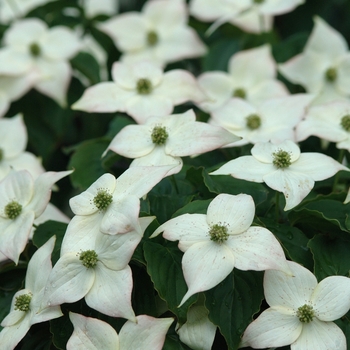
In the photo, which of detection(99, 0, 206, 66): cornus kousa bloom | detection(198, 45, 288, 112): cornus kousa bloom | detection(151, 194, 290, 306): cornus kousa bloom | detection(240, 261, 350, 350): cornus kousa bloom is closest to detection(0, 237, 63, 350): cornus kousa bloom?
detection(151, 194, 290, 306): cornus kousa bloom

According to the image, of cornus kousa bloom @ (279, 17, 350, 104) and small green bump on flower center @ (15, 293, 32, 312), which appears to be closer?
small green bump on flower center @ (15, 293, 32, 312)

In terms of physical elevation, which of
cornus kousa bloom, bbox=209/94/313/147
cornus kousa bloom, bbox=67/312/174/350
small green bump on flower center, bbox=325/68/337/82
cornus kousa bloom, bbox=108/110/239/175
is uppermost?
cornus kousa bloom, bbox=108/110/239/175

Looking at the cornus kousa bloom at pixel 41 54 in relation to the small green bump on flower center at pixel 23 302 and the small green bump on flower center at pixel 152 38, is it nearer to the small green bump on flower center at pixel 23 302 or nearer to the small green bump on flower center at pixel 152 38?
the small green bump on flower center at pixel 152 38

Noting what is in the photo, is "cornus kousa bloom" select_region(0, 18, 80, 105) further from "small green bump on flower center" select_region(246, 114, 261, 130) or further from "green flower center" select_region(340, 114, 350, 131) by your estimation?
"green flower center" select_region(340, 114, 350, 131)

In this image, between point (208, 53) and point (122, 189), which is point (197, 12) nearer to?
point (208, 53)

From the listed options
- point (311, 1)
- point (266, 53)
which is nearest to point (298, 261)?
point (266, 53)

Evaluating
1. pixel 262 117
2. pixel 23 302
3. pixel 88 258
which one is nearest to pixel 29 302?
pixel 23 302

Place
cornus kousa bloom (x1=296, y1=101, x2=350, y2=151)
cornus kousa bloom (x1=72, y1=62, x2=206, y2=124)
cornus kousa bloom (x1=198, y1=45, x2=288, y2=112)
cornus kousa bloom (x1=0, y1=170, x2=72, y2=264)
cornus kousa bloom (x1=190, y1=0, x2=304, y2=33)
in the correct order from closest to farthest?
1. cornus kousa bloom (x1=0, y1=170, x2=72, y2=264)
2. cornus kousa bloom (x1=296, y1=101, x2=350, y2=151)
3. cornus kousa bloom (x1=72, y1=62, x2=206, y2=124)
4. cornus kousa bloom (x1=198, y1=45, x2=288, y2=112)
5. cornus kousa bloom (x1=190, y1=0, x2=304, y2=33)
